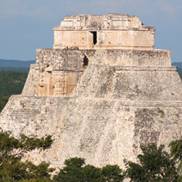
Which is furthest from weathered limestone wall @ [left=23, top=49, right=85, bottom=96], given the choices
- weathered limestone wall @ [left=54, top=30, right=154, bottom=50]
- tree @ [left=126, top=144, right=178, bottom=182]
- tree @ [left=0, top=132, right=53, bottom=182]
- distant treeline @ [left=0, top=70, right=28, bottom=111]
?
distant treeline @ [left=0, top=70, right=28, bottom=111]

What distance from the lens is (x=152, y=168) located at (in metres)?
37.1

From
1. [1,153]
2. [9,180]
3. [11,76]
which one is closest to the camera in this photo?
[9,180]

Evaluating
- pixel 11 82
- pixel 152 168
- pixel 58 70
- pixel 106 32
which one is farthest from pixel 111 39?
pixel 11 82

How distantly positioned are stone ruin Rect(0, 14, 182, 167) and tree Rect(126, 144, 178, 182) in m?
0.96

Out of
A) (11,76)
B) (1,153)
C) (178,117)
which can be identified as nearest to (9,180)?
(1,153)

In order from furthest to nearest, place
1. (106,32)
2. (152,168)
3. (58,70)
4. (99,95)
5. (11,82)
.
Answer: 1. (11,82)
2. (58,70)
3. (106,32)
4. (99,95)
5. (152,168)

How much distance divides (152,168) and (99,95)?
374 centimetres

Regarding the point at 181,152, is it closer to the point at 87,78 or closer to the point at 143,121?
the point at 143,121

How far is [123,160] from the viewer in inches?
1494

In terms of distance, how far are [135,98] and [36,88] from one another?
4497 mm

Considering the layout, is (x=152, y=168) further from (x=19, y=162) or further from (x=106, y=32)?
(x=106, y=32)

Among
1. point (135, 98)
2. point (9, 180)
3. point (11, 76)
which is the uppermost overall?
point (11, 76)

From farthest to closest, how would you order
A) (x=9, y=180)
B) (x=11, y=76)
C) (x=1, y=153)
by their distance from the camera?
(x=11, y=76)
(x=1, y=153)
(x=9, y=180)

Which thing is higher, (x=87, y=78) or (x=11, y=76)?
(x=11, y=76)
